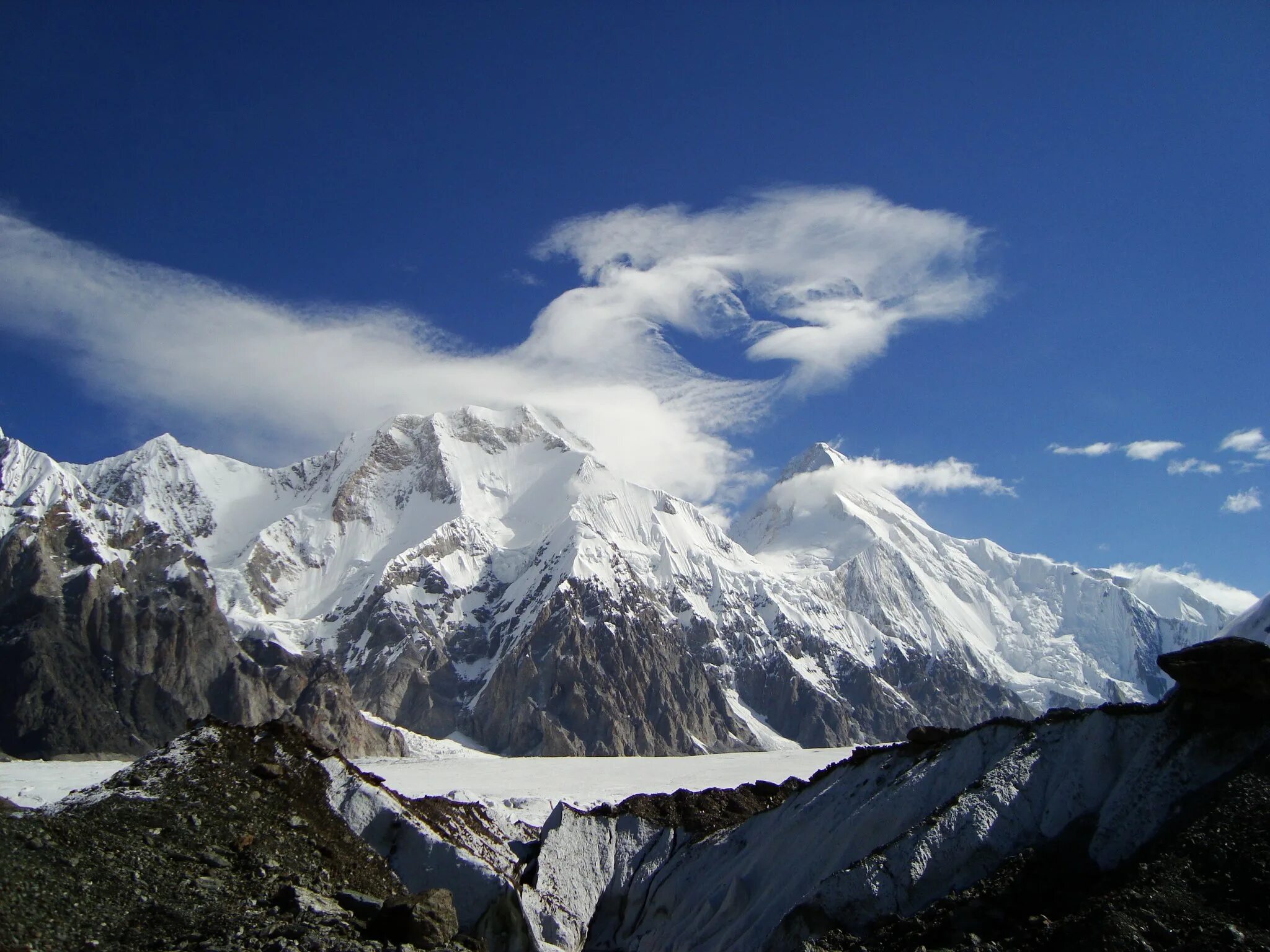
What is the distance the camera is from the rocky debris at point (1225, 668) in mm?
21688

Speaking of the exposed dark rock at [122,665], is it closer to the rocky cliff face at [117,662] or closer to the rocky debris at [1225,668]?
the rocky cliff face at [117,662]

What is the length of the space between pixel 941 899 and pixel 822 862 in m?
6.23

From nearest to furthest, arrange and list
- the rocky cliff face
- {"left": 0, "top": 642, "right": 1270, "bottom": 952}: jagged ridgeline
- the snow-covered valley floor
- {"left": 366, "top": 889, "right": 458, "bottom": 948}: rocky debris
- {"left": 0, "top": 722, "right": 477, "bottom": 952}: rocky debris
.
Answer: {"left": 0, "top": 722, "right": 477, "bottom": 952}: rocky debris < {"left": 0, "top": 642, "right": 1270, "bottom": 952}: jagged ridgeline < {"left": 366, "top": 889, "right": 458, "bottom": 948}: rocky debris < the snow-covered valley floor < the rocky cliff face

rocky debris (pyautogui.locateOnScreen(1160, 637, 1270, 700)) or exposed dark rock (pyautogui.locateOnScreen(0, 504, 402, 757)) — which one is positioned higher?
exposed dark rock (pyautogui.locateOnScreen(0, 504, 402, 757))

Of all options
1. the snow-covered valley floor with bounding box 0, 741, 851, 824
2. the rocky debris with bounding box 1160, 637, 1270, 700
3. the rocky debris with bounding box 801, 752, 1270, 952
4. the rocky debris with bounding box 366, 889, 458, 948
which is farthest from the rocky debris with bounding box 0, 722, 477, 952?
the snow-covered valley floor with bounding box 0, 741, 851, 824

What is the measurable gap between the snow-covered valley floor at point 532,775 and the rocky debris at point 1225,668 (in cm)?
4529

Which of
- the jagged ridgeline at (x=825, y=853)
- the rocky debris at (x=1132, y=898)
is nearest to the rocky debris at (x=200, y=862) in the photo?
the jagged ridgeline at (x=825, y=853)

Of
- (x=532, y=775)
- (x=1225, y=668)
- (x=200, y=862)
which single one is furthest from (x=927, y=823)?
(x=532, y=775)

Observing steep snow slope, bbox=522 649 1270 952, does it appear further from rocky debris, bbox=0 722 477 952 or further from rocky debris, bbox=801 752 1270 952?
rocky debris, bbox=0 722 477 952

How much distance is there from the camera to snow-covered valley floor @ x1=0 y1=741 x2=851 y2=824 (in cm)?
7119

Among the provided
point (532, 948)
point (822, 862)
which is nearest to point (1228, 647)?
point (822, 862)

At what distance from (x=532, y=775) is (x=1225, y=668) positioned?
121 metres

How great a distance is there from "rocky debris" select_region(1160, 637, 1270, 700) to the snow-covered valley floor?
4529 cm

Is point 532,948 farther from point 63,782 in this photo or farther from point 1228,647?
point 63,782
